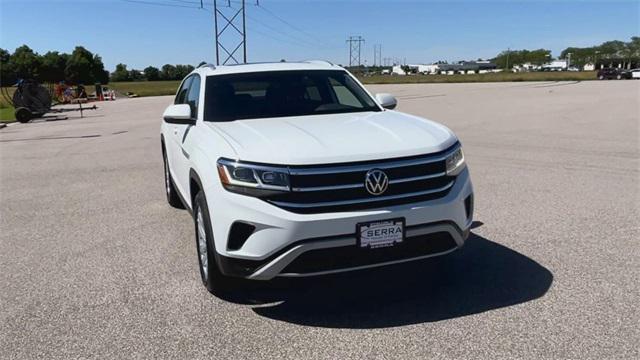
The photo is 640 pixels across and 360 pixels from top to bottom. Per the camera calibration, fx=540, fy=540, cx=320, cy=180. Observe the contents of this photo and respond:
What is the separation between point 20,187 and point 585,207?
319 inches

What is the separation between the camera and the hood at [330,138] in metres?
3.35

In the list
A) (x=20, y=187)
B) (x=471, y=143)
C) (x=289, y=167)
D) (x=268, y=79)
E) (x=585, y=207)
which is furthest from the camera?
(x=471, y=143)

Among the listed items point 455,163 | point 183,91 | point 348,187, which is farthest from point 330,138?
point 183,91

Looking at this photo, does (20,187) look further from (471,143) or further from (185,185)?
(471,143)

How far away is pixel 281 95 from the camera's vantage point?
4980mm

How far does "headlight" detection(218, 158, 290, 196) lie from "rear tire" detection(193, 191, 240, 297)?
37 centimetres

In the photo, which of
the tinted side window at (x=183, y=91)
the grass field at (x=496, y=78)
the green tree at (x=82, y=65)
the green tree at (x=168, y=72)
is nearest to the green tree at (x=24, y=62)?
the green tree at (x=82, y=65)

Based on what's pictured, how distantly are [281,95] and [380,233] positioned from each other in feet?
6.91

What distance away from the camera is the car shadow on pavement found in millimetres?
3635

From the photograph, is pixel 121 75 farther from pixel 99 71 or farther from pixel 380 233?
pixel 380 233

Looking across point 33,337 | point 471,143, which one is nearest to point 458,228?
point 33,337

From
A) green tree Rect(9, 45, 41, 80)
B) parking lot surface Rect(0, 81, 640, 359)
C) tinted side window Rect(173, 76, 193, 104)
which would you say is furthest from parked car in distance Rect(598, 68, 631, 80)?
green tree Rect(9, 45, 41, 80)

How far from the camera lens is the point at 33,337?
3518 mm

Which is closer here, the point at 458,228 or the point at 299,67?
the point at 458,228
